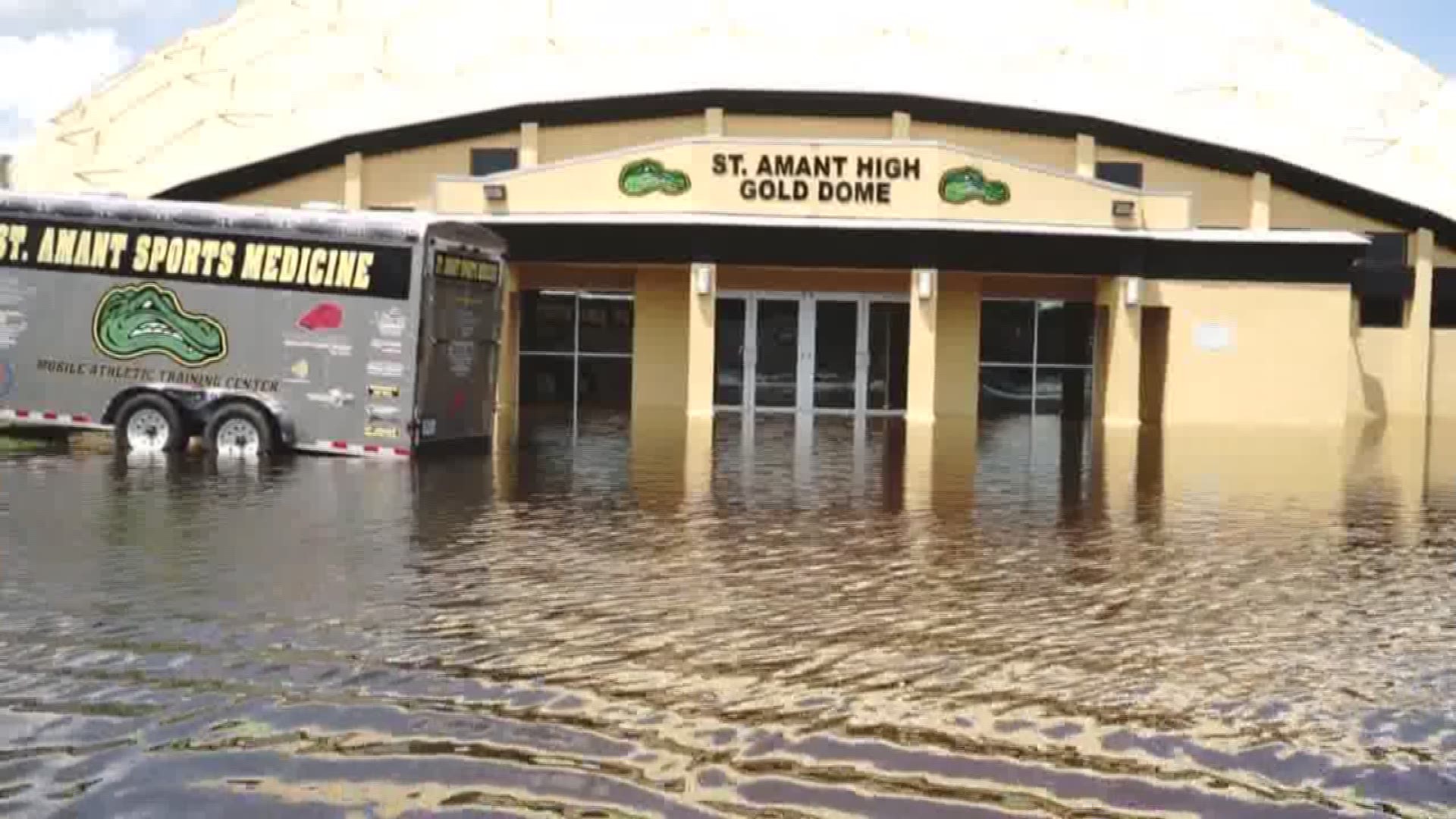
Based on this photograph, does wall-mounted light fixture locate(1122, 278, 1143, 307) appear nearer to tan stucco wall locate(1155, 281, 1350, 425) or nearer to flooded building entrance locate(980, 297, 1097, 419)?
tan stucco wall locate(1155, 281, 1350, 425)

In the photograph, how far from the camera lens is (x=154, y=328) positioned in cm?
1880

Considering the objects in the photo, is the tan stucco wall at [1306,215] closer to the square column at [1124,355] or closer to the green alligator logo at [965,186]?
the square column at [1124,355]

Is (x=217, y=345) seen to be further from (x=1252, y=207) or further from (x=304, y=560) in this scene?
(x=1252, y=207)

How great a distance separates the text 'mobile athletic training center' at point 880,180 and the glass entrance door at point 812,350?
0.22ft

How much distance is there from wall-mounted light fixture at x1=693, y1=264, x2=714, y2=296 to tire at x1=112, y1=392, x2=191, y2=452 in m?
13.2

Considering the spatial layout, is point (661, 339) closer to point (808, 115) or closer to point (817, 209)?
point (817, 209)

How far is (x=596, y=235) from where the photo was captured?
102ft

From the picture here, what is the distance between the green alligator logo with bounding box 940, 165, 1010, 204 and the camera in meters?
31.0

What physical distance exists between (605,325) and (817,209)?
6086 millimetres

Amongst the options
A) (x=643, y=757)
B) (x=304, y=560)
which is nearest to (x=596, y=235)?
(x=304, y=560)

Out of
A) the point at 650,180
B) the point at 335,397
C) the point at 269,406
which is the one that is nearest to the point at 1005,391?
the point at 650,180

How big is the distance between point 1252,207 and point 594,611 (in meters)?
33.0

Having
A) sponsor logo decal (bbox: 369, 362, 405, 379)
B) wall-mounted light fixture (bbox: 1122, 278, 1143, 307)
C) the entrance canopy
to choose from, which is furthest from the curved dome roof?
sponsor logo decal (bbox: 369, 362, 405, 379)

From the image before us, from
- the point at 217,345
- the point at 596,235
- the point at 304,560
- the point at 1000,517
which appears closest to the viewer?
the point at 304,560
